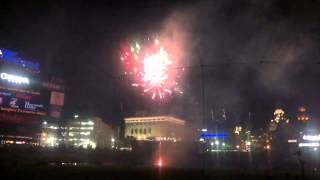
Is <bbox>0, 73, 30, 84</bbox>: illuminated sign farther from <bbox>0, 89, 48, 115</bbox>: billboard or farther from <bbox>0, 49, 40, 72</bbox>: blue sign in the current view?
<bbox>0, 49, 40, 72</bbox>: blue sign

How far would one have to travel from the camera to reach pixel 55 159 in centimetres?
4575

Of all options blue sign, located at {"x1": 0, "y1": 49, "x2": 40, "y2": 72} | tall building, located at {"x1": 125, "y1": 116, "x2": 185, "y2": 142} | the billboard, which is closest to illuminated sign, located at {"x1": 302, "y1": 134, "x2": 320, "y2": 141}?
tall building, located at {"x1": 125, "y1": 116, "x2": 185, "y2": 142}

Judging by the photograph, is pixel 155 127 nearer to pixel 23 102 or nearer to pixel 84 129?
pixel 84 129

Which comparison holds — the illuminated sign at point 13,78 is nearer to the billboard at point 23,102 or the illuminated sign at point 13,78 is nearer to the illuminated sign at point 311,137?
the billboard at point 23,102

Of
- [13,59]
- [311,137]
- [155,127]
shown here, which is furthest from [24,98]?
[311,137]

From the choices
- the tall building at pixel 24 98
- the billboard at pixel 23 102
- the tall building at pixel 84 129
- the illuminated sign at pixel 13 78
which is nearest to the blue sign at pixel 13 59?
the tall building at pixel 24 98

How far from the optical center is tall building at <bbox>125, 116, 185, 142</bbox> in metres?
149

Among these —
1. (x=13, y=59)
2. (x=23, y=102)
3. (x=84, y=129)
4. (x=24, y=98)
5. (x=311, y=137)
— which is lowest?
(x=311, y=137)

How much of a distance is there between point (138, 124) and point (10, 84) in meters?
75.7

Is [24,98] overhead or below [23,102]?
overhead

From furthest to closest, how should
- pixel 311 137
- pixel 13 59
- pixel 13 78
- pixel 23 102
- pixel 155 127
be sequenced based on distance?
pixel 155 127, pixel 311 137, pixel 13 59, pixel 23 102, pixel 13 78

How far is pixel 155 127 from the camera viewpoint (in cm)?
15050

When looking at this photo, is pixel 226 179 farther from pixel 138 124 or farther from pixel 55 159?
pixel 138 124

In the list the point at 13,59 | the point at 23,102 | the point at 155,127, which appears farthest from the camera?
the point at 155,127
